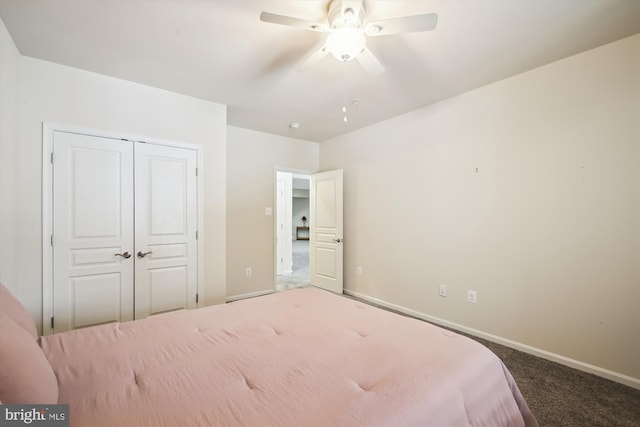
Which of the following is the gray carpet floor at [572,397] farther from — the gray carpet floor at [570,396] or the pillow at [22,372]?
the pillow at [22,372]

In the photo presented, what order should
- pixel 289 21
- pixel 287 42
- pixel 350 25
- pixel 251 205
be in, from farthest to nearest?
pixel 251 205, pixel 287 42, pixel 350 25, pixel 289 21

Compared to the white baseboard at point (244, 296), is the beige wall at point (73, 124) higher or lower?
higher

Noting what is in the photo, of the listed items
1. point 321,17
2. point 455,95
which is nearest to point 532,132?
point 455,95

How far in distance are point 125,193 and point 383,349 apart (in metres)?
2.77

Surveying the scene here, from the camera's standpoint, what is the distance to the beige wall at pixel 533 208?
2.05 m

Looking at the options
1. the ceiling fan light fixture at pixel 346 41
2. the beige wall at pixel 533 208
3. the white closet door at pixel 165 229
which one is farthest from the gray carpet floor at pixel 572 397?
the white closet door at pixel 165 229

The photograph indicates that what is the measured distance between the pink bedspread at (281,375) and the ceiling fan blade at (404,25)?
1.69 metres

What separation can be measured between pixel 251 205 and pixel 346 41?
9.64 feet

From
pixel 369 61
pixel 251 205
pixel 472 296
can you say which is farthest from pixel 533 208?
pixel 251 205

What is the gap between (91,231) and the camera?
2539mm

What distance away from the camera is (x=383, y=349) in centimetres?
129

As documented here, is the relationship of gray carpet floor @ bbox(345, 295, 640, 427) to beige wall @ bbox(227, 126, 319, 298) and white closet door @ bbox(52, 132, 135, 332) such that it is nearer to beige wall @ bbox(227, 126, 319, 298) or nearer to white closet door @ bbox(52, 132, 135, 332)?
beige wall @ bbox(227, 126, 319, 298)

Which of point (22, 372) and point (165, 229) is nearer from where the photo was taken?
point (22, 372)

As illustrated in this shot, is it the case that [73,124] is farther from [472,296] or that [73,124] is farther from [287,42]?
[472,296]
